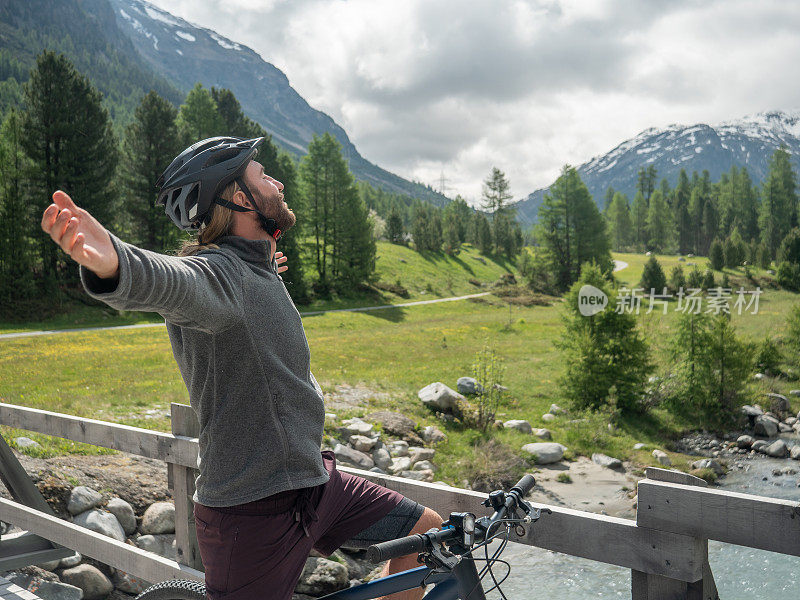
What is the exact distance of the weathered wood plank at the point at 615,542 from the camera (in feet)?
7.93

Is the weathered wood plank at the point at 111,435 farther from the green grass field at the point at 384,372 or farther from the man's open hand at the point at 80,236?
the green grass field at the point at 384,372

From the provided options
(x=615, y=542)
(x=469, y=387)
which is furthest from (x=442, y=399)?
(x=615, y=542)

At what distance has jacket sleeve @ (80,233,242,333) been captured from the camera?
5.16 ft

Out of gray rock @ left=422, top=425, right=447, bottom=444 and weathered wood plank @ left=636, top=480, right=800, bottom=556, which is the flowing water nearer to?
gray rock @ left=422, top=425, right=447, bottom=444

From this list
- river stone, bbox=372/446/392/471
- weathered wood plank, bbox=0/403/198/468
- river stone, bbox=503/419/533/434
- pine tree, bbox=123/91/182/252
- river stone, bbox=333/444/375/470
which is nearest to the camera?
weathered wood plank, bbox=0/403/198/468

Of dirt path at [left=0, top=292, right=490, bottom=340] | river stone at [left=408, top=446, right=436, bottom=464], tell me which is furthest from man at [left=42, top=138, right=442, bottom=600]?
dirt path at [left=0, top=292, right=490, bottom=340]

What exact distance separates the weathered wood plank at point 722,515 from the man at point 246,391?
980 mm

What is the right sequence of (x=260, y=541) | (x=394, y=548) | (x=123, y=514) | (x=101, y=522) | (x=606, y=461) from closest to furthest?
1. (x=394, y=548)
2. (x=260, y=541)
3. (x=101, y=522)
4. (x=123, y=514)
5. (x=606, y=461)

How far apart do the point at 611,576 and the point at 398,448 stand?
17.4ft

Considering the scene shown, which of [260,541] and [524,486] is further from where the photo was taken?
[524,486]

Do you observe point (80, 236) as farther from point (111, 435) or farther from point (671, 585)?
point (111, 435)

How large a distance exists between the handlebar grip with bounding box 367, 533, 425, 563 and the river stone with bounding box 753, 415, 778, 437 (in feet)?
57.4

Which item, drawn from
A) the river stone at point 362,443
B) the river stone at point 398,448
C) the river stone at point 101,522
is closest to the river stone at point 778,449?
the river stone at point 398,448

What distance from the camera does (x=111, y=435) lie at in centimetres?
447
